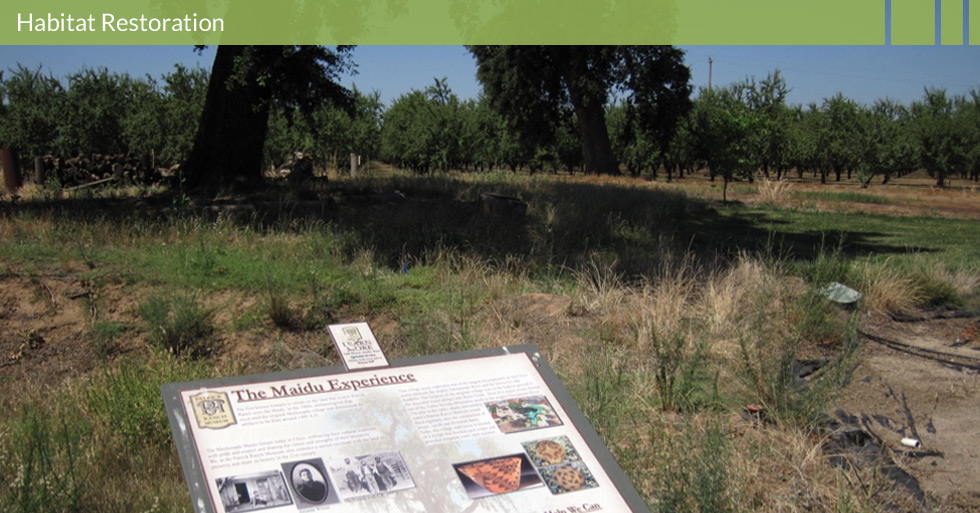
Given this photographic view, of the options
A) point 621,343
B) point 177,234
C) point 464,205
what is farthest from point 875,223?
point 177,234

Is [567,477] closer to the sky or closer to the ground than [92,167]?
closer to the ground

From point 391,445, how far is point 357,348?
17.2 inches

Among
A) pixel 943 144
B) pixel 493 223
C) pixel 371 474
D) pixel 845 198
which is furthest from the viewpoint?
pixel 943 144

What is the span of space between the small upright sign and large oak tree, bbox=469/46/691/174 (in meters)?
26.5

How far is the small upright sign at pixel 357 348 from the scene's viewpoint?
9.37 feet

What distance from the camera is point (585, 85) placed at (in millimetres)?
28766

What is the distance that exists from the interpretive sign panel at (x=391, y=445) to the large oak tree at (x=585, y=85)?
87.2 feet

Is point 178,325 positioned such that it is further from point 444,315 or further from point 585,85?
point 585,85

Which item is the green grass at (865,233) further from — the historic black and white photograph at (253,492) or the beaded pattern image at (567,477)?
the historic black and white photograph at (253,492)

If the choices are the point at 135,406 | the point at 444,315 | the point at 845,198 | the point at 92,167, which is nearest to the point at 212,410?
the point at 135,406

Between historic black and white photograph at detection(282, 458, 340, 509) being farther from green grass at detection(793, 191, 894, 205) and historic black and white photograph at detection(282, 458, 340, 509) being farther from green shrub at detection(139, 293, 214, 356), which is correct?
green grass at detection(793, 191, 894, 205)

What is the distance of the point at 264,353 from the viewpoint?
6152mm

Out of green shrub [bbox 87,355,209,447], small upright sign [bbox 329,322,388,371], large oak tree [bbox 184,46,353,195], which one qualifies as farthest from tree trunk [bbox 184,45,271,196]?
small upright sign [bbox 329,322,388,371]

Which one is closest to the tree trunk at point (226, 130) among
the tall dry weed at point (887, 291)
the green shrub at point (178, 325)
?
the green shrub at point (178, 325)
